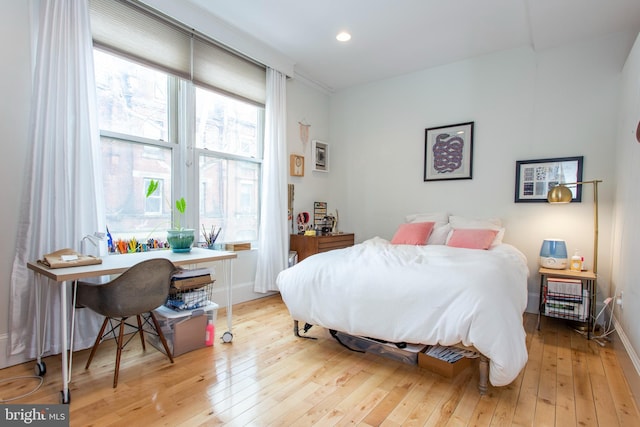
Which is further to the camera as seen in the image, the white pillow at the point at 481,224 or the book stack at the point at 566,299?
the white pillow at the point at 481,224

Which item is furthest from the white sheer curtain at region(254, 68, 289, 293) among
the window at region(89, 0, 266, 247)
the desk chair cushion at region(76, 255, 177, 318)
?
the desk chair cushion at region(76, 255, 177, 318)

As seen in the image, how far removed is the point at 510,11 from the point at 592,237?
2202 mm

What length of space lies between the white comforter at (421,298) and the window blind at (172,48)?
6.87 feet

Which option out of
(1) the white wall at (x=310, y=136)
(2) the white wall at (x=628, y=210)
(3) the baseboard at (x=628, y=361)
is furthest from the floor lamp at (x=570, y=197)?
(1) the white wall at (x=310, y=136)

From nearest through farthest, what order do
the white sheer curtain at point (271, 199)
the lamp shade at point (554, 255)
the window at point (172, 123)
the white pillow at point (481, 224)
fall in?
the window at point (172, 123) → the lamp shade at point (554, 255) → the white pillow at point (481, 224) → the white sheer curtain at point (271, 199)

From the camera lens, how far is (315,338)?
102 inches

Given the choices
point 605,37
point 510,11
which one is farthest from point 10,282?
point 605,37

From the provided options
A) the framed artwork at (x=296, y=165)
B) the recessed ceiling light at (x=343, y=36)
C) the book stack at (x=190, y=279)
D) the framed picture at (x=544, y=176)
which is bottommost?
the book stack at (x=190, y=279)

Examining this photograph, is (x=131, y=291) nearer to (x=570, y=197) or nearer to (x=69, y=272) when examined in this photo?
(x=69, y=272)

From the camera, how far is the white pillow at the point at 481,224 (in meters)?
3.25

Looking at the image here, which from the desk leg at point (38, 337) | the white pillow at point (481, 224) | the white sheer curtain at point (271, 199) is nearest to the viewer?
the desk leg at point (38, 337)

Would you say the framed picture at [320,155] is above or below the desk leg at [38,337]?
above

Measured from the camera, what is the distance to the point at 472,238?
10.0 ft

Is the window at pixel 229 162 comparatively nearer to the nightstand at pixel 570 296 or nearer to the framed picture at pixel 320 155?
the framed picture at pixel 320 155
